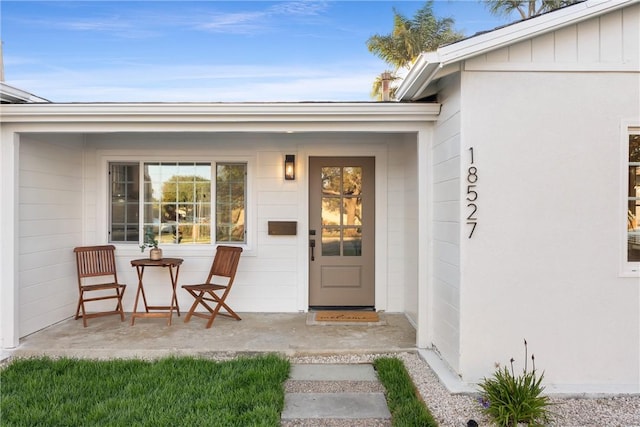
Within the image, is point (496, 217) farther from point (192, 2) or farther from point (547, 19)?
point (192, 2)

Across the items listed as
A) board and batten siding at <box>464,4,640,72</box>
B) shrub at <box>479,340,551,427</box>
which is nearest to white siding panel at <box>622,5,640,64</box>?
board and batten siding at <box>464,4,640,72</box>

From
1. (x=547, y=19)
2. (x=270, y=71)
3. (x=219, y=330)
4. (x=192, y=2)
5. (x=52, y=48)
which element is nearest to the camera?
(x=547, y=19)

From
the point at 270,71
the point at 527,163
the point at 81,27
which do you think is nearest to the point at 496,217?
the point at 527,163

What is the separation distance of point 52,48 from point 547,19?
12.1 m

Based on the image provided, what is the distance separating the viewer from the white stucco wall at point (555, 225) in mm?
3240

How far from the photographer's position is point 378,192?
17.3 ft

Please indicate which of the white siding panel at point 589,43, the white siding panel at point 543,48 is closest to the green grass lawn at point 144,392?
the white siding panel at point 543,48

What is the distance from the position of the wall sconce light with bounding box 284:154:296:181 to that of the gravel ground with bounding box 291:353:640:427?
2791 mm

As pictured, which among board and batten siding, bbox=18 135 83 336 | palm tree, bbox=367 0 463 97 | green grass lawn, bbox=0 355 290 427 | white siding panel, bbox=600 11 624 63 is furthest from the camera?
palm tree, bbox=367 0 463 97

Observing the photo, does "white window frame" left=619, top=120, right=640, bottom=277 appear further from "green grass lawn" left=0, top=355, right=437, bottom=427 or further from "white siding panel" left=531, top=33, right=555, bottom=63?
"green grass lawn" left=0, top=355, right=437, bottom=427

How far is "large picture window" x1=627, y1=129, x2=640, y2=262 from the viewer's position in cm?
331

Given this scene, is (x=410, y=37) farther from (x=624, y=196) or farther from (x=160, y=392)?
(x=160, y=392)

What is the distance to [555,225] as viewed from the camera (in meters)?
Answer: 3.25

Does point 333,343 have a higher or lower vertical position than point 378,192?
lower
